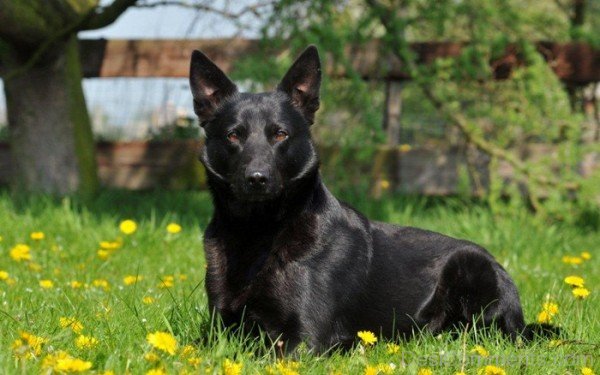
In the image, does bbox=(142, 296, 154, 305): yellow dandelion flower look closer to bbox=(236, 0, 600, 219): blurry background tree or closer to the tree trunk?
bbox=(236, 0, 600, 219): blurry background tree

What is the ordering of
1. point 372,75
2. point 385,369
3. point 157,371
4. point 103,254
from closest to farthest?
point 157,371
point 385,369
point 103,254
point 372,75

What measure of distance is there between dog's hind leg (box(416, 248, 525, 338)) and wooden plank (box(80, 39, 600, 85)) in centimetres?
365

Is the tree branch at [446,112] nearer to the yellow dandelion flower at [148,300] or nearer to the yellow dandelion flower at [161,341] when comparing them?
the yellow dandelion flower at [148,300]

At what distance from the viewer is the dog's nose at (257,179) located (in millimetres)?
3043

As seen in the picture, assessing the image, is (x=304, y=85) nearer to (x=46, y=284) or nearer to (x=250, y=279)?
(x=250, y=279)

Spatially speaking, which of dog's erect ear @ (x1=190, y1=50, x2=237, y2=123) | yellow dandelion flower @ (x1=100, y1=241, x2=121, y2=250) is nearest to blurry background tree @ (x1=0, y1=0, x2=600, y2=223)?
yellow dandelion flower @ (x1=100, y1=241, x2=121, y2=250)

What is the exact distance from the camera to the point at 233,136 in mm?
3273

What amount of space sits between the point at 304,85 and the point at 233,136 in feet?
1.45

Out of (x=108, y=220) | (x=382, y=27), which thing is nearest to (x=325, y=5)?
(x=382, y=27)

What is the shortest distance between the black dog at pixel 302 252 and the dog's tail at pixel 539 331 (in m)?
0.06

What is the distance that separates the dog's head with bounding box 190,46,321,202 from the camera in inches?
123

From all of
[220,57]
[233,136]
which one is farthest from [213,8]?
[233,136]

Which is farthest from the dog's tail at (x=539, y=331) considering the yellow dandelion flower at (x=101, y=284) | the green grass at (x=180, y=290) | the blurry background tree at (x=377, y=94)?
the blurry background tree at (x=377, y=94)

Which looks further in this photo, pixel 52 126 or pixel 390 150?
pixel 390 150
